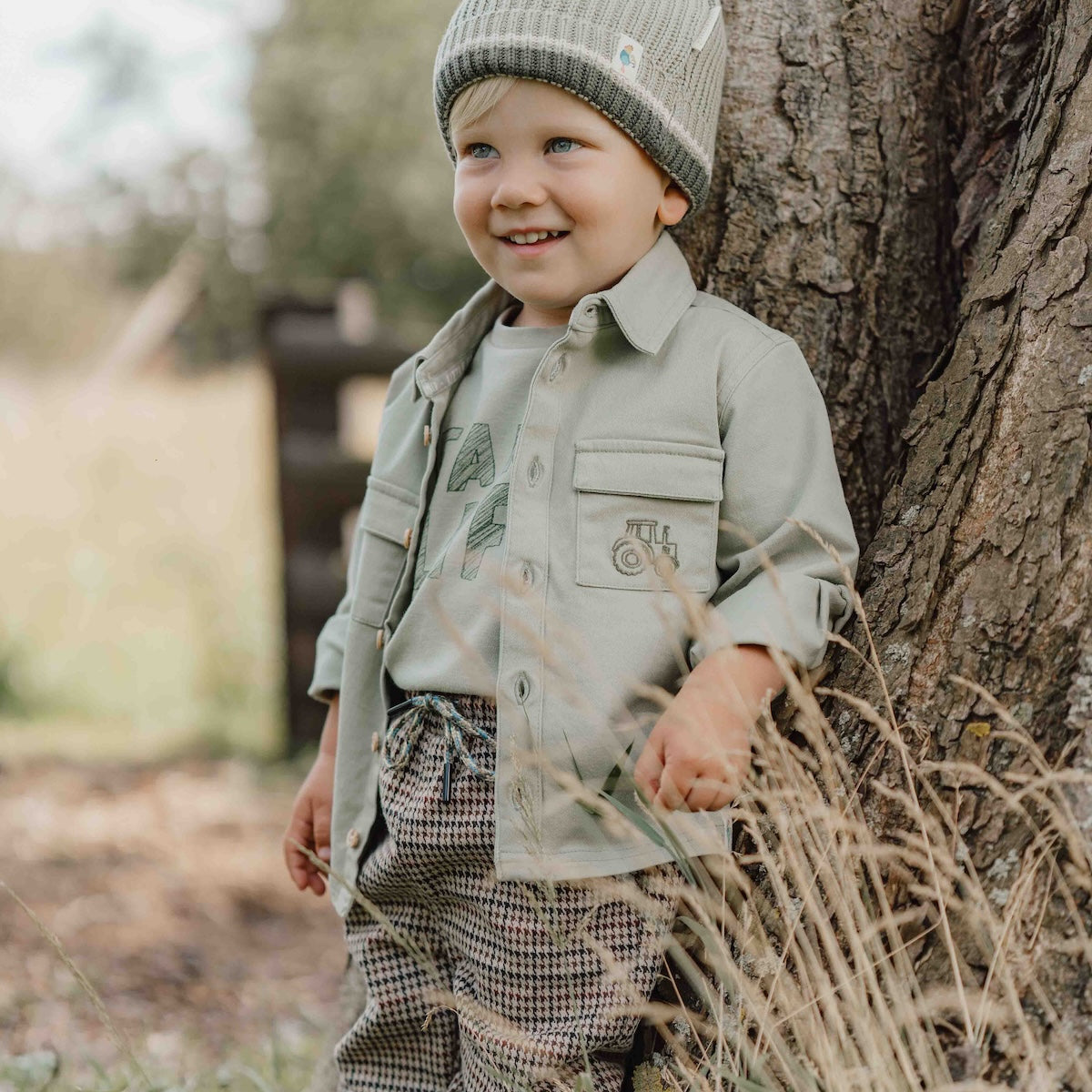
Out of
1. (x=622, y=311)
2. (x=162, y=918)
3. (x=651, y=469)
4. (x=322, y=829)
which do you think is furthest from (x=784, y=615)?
(x=162, y=918)

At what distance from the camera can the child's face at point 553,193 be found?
1.72 meters

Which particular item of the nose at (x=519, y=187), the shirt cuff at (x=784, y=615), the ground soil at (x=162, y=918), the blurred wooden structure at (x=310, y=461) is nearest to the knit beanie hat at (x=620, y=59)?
the nose at (x=519, y=187)

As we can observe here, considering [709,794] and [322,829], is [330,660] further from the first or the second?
[709,794]

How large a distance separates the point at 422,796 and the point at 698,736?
49cm

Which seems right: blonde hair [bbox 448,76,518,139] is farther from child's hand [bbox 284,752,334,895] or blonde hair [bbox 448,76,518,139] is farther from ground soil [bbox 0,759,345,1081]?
ground soil [bbox 0,759,345,1081]

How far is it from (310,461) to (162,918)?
185cm

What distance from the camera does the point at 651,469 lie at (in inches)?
67.4

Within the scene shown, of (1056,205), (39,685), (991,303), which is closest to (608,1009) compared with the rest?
(991,303)

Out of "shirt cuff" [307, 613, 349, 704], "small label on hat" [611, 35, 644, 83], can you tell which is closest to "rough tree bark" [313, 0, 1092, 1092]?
"small label on hat" [611, 35, 644, 83]

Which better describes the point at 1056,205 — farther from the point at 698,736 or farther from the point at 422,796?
the point at 422,796

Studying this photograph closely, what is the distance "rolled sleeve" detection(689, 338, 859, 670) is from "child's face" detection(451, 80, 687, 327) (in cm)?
29

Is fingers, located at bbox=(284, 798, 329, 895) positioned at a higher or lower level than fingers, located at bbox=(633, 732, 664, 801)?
lower

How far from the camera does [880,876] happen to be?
1.57m

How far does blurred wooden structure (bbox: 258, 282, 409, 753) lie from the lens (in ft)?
15.6
